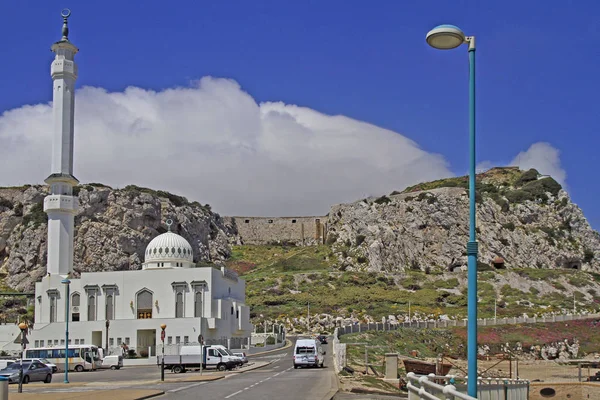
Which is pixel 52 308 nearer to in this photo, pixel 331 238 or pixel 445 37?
pixel 445 37

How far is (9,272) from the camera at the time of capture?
110 meters

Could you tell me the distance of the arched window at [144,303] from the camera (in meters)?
70.6

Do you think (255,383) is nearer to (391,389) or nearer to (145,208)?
(391,389)

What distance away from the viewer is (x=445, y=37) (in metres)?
12.6

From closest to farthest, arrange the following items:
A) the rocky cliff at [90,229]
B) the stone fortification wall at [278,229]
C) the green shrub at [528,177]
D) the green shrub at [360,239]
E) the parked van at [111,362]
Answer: the parked van at [111,362]
the rocky cliff at [90,229]
the green shrub at [360,239]
the green shrub at [528,177]
the stone fortification wall at [278,229]

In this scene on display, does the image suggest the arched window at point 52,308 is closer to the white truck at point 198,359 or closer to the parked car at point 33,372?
the white truck at point 198,359

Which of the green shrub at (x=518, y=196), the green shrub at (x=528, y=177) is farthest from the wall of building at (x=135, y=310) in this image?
the green shrub at (x=528, y=177)

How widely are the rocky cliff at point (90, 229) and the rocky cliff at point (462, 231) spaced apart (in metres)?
32.0

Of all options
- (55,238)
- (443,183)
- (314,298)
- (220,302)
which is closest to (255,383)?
(220,302)

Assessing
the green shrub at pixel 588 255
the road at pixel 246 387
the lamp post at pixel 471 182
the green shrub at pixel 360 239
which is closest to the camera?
the lamp post at pixel 471 182

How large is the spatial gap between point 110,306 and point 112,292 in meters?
1.33

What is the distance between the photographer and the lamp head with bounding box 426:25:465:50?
12492mm

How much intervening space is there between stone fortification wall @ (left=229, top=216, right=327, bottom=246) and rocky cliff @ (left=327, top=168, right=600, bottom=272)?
21.0m

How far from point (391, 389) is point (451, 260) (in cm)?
9402
